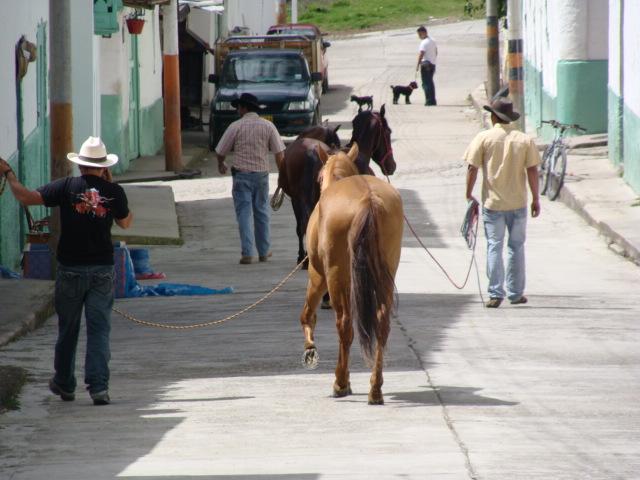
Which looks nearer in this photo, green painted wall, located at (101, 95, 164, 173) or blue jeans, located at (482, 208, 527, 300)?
blue jeans, located at (482, 208, 527, 300)

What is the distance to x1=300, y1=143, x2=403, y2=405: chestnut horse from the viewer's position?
871cm

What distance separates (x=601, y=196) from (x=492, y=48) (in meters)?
15.2

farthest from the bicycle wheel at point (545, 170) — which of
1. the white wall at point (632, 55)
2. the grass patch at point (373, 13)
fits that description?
the grass patch at point (373, 13)

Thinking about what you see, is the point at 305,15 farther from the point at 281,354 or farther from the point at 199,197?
the point at 281,354

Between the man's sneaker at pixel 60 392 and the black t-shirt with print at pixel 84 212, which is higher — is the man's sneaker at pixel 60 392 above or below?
below

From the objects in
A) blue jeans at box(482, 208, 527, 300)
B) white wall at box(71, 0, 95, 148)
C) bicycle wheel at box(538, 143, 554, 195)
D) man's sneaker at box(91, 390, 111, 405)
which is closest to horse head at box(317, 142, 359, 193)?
man's sneaker at box(91, 390, 111, 405)

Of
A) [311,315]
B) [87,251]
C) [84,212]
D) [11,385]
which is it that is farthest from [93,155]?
[311,315]

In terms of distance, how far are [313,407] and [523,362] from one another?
2084mm

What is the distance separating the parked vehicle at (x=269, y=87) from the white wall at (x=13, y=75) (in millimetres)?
11216

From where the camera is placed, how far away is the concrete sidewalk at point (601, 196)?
17.0 meters

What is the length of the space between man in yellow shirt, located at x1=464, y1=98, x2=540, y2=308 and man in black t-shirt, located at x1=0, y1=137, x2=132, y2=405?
447cm

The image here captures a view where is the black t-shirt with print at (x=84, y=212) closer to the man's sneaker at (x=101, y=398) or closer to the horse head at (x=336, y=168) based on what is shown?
the man's sneaker at (x=101, y=398)

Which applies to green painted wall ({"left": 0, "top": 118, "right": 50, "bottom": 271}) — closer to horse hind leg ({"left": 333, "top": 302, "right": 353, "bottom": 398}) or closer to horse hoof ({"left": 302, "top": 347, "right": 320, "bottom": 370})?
horse hoof ({"left": 302, "top": 347, "right": 320, "bottom": 370})

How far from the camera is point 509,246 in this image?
504 inches
